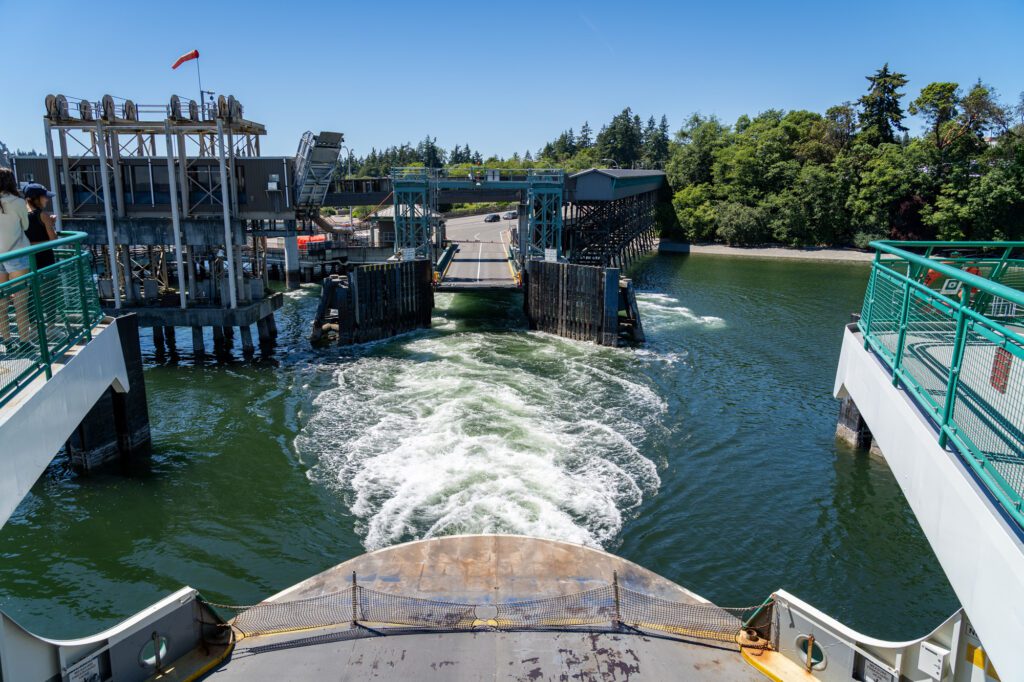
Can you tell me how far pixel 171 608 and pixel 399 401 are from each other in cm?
1349

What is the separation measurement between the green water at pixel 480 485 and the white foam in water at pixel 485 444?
2.8 inches

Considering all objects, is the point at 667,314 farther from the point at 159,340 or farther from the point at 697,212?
the point at 697,212

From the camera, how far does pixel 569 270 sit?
29562 mm

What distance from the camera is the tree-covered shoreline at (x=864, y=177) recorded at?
61.0 m

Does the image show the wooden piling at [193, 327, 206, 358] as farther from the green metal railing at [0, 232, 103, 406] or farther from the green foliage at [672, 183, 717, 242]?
the green foliage at [672, 183, 717, 242]

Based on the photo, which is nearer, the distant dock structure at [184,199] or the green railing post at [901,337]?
the green railing post at [901,337]

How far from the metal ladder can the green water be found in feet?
22.0

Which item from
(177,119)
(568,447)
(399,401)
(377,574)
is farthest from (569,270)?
(377,574)

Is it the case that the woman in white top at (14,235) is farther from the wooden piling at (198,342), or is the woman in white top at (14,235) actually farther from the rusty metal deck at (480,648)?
the wooden piling at (198,342)

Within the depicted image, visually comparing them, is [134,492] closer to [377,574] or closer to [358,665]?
[377,574]

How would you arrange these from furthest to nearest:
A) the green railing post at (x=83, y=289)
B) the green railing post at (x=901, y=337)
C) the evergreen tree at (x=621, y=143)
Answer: the evergreen tree at (x=621, y=143), the green railing post at (x=83, y=289), the green railing post at (x=901, y=337)

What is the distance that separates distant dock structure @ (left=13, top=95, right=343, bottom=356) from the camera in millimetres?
24688

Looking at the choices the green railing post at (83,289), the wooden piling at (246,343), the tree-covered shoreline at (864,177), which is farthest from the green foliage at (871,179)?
the green railing post at (83,289)

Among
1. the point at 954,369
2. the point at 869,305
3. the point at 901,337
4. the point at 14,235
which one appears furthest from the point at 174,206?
the point at 954,369
